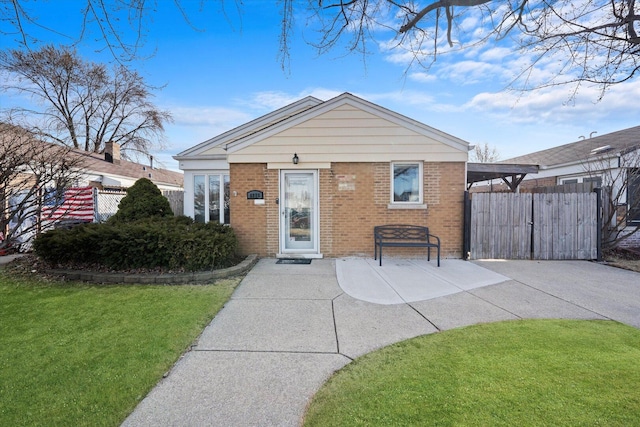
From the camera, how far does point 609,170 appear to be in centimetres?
957

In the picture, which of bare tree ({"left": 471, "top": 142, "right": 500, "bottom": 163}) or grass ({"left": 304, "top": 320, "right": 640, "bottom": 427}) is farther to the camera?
bare tree ({"left": 471, "top": 142, "right": 500, "bottom": 163})

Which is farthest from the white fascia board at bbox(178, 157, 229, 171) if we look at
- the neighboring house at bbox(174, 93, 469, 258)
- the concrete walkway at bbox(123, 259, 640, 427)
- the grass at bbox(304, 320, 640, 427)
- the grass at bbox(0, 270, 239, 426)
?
the grass at bbox(304, 320, 640, 427)

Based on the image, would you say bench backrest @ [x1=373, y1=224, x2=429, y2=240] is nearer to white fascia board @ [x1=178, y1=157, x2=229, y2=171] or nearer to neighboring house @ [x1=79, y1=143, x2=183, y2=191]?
white fascia board @ [x1=178, y1=157, x2=229, y2=171]

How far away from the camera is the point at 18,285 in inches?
220

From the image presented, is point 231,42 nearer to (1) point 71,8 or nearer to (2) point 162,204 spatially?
(1) point 71,8

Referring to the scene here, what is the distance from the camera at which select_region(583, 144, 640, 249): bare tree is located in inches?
325

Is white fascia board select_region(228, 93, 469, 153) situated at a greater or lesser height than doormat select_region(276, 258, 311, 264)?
greater

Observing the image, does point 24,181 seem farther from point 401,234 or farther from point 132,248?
point 401,234

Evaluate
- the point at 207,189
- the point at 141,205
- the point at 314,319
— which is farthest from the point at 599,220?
the point at 141,205

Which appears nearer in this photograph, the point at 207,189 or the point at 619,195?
the point at 619,195

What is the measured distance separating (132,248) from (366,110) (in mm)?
6377

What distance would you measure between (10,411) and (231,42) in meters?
5.05

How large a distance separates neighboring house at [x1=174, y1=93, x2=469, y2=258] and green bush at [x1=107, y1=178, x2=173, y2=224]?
7.87 ft

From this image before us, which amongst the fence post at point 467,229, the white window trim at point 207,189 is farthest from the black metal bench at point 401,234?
the white window trim at point 207,189
